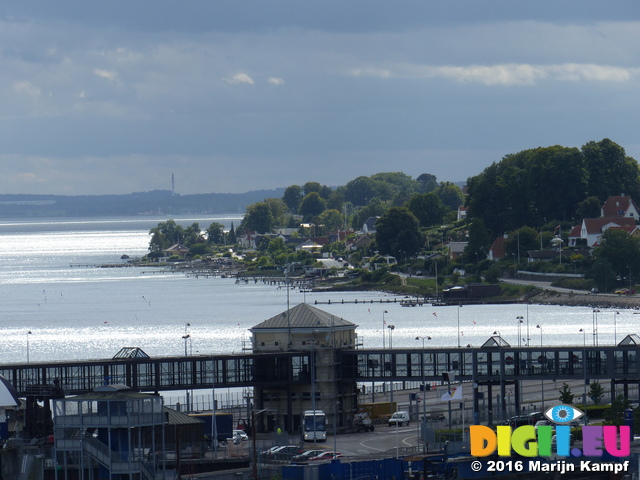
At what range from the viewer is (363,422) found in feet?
269

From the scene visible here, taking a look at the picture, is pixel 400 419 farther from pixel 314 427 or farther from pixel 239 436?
pixel 239 436

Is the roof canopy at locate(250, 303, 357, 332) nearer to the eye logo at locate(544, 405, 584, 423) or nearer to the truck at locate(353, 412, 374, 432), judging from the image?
the truck at locate(353, 412, 374, 432)

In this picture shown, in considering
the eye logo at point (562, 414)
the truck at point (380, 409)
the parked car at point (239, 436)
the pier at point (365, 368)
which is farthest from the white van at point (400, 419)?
the eye logo at point (562, 414)

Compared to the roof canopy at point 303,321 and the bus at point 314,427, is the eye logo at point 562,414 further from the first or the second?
the roof canopy at point 303,321

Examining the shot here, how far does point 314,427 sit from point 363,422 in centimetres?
868

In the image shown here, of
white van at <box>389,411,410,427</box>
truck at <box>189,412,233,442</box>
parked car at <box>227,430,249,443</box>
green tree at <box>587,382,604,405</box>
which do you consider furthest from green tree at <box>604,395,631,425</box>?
truck at <box>189,412,233,442</box>

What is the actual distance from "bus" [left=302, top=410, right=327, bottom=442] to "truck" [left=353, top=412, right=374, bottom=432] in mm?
2233

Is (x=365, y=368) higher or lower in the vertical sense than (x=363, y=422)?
higher

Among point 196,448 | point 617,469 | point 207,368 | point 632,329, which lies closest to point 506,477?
point 617,469

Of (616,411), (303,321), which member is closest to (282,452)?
(303,321)

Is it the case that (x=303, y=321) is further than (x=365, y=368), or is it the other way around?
(x=365, y=368)

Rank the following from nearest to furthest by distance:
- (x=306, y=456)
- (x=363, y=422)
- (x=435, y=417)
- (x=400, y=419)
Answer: (x=306, y=456) < (x=363, y=422) < (x=400, y=419) < (x=435, y=417)

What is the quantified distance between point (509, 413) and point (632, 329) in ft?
319

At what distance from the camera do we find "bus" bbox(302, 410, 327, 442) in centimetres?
7538
